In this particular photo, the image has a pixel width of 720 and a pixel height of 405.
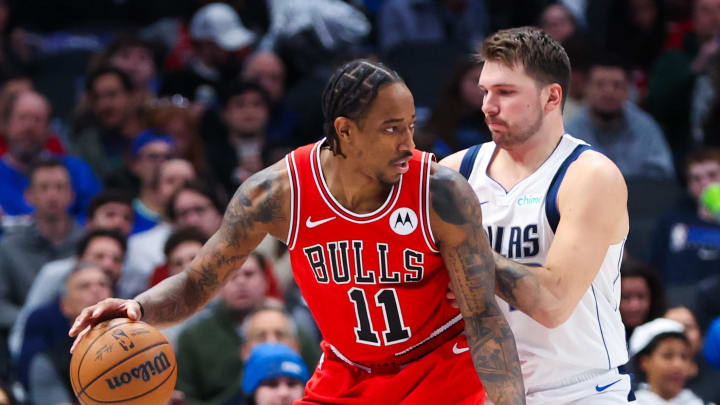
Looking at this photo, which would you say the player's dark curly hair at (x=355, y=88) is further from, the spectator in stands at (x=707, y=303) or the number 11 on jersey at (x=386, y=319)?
the spectator in stands at (x=707, y=303)

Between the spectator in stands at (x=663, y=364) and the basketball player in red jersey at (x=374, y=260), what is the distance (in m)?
2.40

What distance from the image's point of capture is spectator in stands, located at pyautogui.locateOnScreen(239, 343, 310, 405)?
5.76 m

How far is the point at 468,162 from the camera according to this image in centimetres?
429

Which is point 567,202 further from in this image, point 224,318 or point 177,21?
point 177,21

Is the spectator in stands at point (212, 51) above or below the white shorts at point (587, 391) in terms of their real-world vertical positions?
above

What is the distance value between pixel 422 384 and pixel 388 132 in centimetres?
93

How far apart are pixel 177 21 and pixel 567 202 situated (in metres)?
7.56

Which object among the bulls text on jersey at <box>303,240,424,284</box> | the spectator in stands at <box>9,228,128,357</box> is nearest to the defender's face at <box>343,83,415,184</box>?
the bulls text on jersey at <box>303,240,424,284</box>

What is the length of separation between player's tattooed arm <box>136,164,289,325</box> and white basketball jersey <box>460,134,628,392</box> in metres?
0.82

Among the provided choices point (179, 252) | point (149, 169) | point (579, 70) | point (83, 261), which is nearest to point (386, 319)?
point (179, 252)

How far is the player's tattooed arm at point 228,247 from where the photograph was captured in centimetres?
380

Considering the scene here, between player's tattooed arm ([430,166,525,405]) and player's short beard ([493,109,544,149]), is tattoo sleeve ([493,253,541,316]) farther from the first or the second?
player's short beard ([493,109,544,149])

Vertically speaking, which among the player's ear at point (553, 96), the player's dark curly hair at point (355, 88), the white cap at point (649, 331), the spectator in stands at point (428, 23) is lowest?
the white cap at point (649, 331)

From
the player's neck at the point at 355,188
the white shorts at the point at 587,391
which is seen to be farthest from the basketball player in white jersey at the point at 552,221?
the player's neck at the point at 355,188
